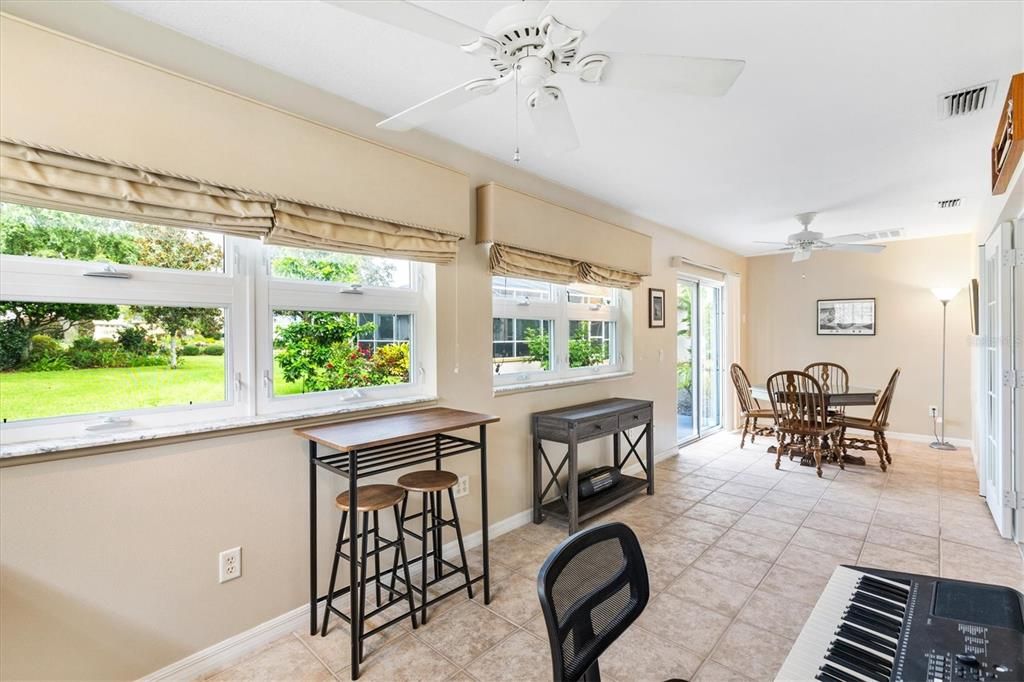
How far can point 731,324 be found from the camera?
6426mm

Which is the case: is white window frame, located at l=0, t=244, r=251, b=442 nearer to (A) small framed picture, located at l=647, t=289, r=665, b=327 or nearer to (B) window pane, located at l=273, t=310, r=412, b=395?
(B) window pane, located at l=273, t=310, r=412, b=395

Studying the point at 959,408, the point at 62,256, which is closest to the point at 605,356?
the point at 62,256

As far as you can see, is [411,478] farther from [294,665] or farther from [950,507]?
[950,507]

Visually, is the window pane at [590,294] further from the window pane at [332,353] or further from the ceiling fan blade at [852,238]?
the ceiling fan blade at [852,238]

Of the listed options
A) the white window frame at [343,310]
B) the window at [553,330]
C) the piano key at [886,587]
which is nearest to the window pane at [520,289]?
the window at [553,330]

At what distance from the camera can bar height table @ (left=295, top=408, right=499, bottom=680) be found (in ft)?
6.03

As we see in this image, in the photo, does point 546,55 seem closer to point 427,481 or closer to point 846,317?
point 427,481

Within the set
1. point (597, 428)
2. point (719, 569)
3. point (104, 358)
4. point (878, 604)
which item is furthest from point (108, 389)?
point (719, 569)

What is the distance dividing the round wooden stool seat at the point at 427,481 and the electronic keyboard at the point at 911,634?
1526 millimetres

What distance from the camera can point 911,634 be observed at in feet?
3.05

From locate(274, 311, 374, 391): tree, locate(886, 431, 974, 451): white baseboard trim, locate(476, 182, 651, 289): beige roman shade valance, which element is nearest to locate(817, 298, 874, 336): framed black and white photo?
locate(886, 431, 974, 451): white baseboard trim

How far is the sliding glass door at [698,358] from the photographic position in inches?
219

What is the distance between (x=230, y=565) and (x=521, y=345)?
2150 millimetres

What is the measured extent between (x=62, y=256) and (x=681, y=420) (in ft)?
18.0
